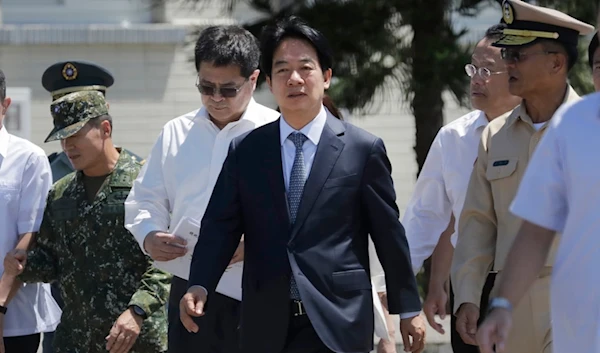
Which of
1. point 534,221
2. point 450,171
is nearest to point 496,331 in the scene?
point 534,221

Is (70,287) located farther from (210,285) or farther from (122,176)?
(210,285)

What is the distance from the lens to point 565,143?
3395mm

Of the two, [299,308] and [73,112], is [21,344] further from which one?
[299,308]

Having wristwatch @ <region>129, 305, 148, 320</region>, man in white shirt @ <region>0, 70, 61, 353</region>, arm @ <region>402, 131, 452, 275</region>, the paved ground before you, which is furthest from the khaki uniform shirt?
the paved ground

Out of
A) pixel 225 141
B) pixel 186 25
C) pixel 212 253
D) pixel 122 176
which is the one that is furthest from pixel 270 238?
pixel 186 25

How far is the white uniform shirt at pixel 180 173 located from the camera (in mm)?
5477

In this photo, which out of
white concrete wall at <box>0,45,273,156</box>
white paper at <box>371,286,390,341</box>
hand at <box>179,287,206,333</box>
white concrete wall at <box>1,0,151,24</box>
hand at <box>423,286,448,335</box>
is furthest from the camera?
white concrete wall at <box>1,0,151,24</box>

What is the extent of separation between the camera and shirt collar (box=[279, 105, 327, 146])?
493 centimetres

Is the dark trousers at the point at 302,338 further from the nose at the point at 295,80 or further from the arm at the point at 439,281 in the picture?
the arm at the point at 439,281

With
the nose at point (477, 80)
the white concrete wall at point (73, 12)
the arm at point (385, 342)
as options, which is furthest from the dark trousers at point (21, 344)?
the white concrete wall at point (73, 12)

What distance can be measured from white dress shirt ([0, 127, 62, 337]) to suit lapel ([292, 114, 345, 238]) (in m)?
1.91

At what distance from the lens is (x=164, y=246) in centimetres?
536

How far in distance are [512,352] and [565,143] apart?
168 centimetres

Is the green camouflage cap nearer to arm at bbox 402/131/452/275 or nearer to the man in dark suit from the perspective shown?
the man in dark suit
